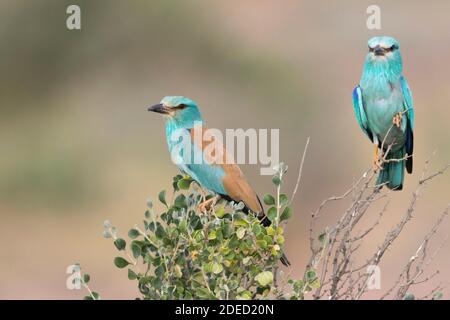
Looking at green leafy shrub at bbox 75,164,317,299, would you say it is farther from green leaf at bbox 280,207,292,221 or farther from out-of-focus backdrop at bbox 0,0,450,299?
out-of-focus backdrop at bbox 0,0,450,299

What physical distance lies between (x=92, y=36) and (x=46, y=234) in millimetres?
2531

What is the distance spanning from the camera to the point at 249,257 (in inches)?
119

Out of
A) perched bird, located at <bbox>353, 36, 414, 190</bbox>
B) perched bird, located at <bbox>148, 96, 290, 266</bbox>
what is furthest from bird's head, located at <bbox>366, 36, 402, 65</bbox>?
perched bird, located at <bbox>148, 96, 290, 266</bbox>

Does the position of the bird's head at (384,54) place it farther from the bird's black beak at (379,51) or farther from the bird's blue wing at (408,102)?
the bird's blue wing at (408,102)

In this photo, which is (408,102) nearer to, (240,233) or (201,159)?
(201,159)

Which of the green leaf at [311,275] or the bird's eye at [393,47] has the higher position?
the bird's eye at [393,47]

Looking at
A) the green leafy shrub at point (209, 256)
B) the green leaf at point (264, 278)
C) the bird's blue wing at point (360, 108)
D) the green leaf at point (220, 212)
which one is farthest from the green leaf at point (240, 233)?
the bird's blue wing at point (360, 108)

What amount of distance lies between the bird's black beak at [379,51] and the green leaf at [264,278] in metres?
2.12

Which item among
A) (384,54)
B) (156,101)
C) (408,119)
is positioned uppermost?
(384,54)

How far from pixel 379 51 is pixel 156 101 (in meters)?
5.31

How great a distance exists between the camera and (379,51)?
16.1ft

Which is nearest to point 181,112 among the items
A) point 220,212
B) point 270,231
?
point 220,212

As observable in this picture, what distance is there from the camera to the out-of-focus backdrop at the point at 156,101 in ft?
29.1

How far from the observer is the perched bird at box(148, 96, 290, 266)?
165 inches
